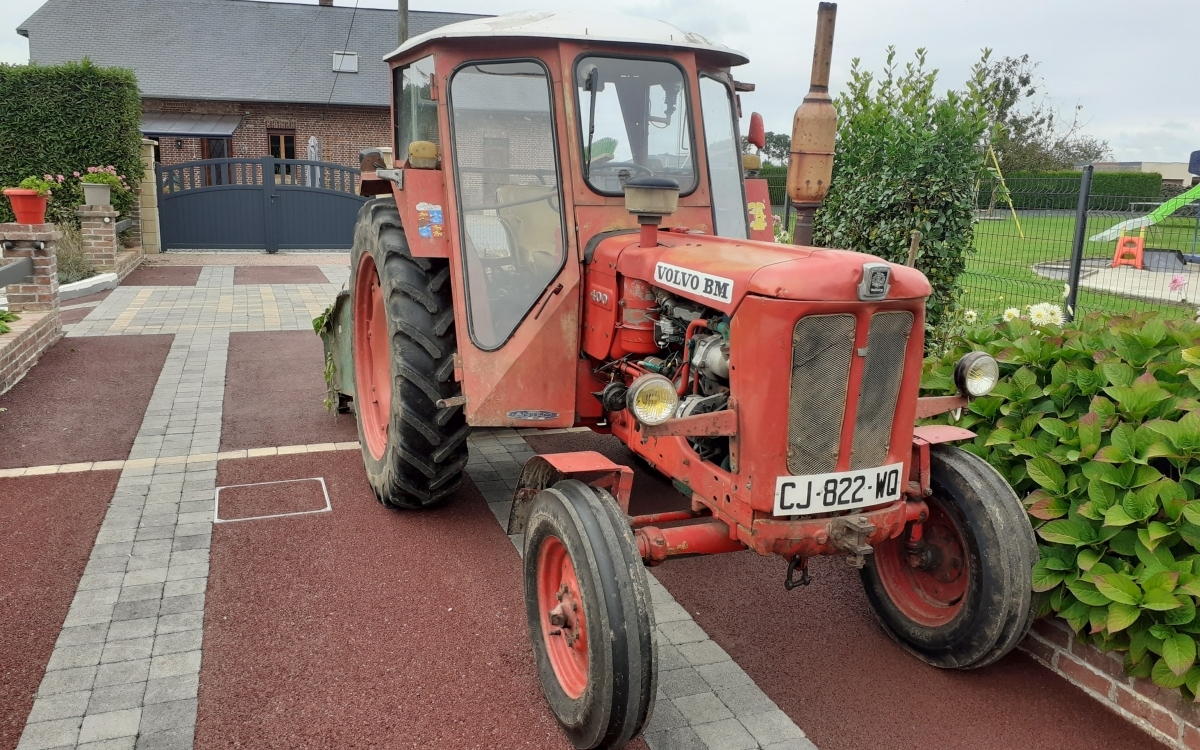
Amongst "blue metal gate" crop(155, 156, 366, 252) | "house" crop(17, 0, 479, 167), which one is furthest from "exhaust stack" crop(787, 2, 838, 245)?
"house" crop(17, 0, 479, 167)

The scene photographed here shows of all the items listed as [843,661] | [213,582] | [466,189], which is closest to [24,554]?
[213,582]

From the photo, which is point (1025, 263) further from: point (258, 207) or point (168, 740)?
point (258, 207)

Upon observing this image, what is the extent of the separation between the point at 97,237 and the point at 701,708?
12.3 m

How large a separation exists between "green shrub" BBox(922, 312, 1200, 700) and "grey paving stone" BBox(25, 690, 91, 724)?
10.5 feet

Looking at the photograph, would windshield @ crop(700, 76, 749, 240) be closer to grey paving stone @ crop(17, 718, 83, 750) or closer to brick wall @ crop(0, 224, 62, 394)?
grey paving stone @ crop(17, 718, 83, 750)

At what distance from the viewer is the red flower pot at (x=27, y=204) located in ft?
28.3

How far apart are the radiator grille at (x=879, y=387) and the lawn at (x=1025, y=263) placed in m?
5.47

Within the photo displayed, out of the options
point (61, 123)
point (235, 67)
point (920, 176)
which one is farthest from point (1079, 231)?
point (235, 67)

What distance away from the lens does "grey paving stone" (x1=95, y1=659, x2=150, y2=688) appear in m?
3.04

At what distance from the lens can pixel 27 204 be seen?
29.0 feet

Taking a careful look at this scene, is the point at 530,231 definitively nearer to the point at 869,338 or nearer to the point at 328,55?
the point at 869,338

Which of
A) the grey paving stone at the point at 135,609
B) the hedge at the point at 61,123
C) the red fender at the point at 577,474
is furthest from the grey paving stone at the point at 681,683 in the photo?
the hedge at the point at 61,123

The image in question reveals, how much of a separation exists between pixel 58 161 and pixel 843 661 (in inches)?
585

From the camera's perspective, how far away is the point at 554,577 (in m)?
→ 3.05
